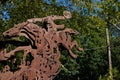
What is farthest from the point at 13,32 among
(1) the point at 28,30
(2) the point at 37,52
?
(2) the point at 37,52

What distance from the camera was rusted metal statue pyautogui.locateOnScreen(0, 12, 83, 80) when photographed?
12.8 metres

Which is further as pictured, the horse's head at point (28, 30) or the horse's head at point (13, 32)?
the horse's head at point (28, 30)

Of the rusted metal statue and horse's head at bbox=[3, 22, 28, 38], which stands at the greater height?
horse's head at bbox=[3, 22, 28, 38]

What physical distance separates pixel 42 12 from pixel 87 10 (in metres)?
2.16

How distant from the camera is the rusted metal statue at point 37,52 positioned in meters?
12.8

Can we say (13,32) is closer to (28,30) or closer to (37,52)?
(28,30)

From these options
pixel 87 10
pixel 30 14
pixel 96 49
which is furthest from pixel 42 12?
pixel 96 49

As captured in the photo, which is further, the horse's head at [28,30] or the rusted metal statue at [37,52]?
the horse's head at [28,30]

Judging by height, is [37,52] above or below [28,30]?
below

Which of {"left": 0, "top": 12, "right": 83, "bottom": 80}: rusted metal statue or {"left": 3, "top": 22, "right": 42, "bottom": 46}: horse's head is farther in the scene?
{"left": 3, "top": 22, "right": 42, "bottom": 46}: horse's head

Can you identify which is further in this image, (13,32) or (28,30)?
(28,30)

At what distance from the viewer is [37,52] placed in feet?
43.8

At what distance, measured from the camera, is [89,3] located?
61.7 feet

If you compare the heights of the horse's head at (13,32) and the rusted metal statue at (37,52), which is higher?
the horse's head at (13,32)
